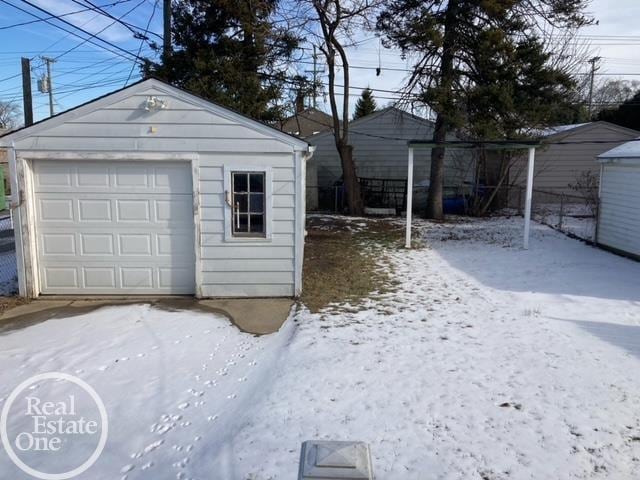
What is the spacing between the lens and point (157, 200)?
673cm

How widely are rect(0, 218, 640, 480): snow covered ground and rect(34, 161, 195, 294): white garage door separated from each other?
74 cm

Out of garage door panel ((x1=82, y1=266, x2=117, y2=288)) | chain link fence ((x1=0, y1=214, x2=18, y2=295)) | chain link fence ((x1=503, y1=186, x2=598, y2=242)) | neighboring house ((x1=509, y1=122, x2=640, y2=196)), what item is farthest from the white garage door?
neighboring house ((x1=509, y1=122, x2=640, y2=196))

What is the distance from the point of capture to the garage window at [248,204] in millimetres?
6723

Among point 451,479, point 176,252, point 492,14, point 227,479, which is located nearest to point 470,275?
point 176,252

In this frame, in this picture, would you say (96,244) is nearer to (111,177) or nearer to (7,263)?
(111,177)

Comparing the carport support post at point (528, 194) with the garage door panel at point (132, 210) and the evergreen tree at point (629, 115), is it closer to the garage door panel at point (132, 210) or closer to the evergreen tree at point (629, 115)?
the garage door panel at point (132, 210)

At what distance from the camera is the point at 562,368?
4449 millimetres

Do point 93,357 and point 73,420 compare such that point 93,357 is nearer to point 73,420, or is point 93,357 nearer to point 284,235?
point 73,420

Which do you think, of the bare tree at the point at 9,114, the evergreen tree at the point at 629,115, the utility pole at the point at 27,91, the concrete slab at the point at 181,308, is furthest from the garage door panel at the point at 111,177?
the bare tree at the point at 9,114

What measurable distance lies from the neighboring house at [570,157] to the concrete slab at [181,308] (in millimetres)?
15521

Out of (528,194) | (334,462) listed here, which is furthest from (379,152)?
(334,462)

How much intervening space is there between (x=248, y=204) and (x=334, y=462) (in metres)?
5.36

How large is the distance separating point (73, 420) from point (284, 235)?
379cm

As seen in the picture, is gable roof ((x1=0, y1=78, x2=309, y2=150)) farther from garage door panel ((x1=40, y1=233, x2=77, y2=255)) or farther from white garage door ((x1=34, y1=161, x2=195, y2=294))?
garage door panel ((x1=40, y1=233, x2=77, y2=255))
